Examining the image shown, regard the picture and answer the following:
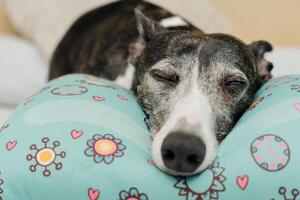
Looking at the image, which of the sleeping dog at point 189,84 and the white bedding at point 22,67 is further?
the white bedding at point 22,67

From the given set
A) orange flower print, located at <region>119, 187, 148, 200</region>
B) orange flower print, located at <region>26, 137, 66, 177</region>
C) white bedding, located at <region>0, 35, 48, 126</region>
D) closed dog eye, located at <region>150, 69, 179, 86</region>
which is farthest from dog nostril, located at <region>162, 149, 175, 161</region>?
white bedding, located at <region>0, 35, 48, 126</region>

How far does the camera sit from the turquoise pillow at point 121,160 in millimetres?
1362

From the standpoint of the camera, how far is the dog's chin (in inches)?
54.4

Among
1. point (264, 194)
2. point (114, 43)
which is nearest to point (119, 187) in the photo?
point (264, 194)

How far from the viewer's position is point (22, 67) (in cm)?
316

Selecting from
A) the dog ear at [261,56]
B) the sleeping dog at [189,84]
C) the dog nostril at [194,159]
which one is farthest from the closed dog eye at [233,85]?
the dog nostril at [194,159]

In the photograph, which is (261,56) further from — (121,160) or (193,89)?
(121,160)

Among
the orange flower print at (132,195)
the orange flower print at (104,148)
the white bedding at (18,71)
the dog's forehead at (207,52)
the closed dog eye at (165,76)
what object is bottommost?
the white bedding at (18,71)

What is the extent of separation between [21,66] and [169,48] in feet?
5.10

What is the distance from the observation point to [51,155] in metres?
1.43

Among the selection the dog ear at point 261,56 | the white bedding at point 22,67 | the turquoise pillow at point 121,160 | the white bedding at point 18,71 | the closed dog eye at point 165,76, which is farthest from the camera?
the white bedding at point 18,71

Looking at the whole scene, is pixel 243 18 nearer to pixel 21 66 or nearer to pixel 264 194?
pixel 21 66

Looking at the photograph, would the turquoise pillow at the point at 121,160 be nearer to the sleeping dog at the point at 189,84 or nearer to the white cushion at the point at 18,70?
the sleeping dog at the point at 189,84

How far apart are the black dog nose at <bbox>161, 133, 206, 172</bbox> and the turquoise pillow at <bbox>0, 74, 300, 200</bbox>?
34mm
